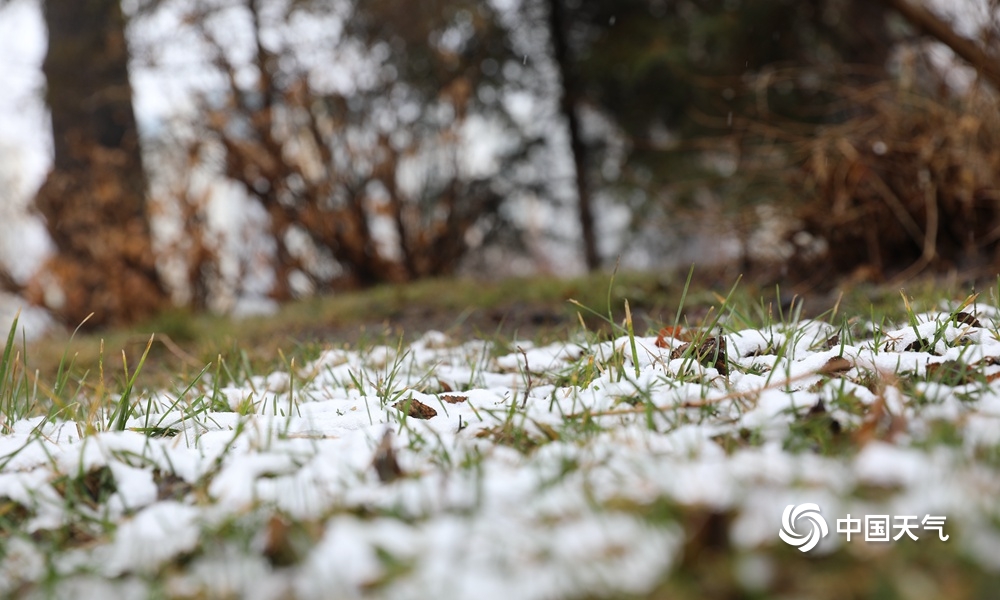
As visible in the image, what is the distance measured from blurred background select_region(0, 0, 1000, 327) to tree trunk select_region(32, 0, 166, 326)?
0.02 meters

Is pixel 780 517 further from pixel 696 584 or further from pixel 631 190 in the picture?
pixel 631 190

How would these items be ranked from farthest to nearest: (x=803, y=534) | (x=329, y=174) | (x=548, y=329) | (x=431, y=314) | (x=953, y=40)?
(x=329, y=174)
(x=431, y=314)
(x=953, y=40)
(x=548, y=329)
(x=803, y=534)

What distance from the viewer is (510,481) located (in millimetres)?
1056

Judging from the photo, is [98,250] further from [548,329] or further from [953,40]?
[953,40]

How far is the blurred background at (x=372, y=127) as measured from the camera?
603 cm

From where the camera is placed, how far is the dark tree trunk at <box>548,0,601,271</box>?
23.3ft

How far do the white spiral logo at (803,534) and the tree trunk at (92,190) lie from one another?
5952mm

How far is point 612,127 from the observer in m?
7.36

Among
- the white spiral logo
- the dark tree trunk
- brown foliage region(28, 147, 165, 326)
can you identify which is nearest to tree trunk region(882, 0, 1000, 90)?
the dark tree trunk

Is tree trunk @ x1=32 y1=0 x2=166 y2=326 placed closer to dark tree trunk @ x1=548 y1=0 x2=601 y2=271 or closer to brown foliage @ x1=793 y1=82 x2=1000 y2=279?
dark tree trunk @ x1=548 y1=0 x2=601 y2=271

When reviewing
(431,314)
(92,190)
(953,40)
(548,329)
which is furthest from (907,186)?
(92,190)

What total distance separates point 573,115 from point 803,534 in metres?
6.66

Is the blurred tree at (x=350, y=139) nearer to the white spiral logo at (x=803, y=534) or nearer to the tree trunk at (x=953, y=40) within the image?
the tree trunk at (x=953, y=40)

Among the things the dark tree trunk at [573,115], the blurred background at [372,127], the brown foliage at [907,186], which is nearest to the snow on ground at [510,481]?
the brown foliage at [907,186]
